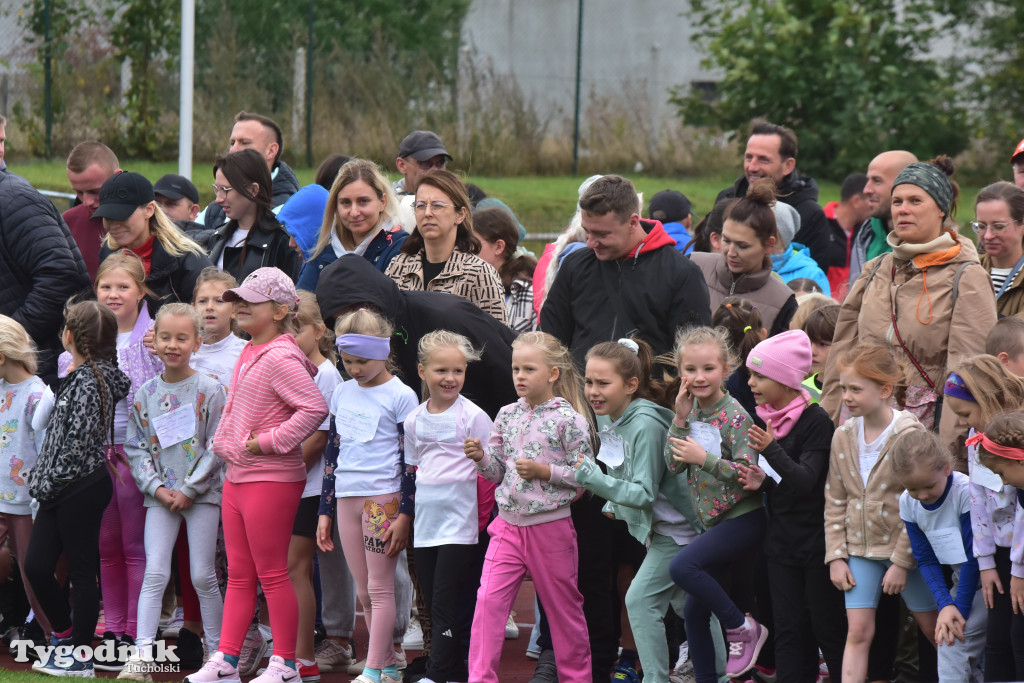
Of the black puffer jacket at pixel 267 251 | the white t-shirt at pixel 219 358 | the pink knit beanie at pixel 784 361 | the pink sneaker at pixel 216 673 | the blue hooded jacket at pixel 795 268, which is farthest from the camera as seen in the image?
the blue hooded jacket at pixel 795 268

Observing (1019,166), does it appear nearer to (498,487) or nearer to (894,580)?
A: (894,580)

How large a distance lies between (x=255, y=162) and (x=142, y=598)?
240 centimetres

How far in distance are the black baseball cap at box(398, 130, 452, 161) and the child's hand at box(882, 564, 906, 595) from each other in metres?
3.96

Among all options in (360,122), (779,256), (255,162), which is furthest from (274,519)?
(360,122)

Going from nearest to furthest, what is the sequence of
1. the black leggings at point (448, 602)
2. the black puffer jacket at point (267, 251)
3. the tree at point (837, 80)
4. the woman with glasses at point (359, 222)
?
the black leggings at point (448, 602) < the woman with glasses at point (359, 222) < the black puffer jacket at point (267, 251) < the tree at point (837, 80)

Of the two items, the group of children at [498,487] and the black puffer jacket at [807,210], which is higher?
the black puffer jacket at [807,210]

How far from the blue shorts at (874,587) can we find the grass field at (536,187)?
8721 mm

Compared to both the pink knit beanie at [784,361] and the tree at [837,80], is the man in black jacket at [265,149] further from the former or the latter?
the tree at [837,80]

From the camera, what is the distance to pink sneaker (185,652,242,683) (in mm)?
5422

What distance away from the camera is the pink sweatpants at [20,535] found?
6.03m

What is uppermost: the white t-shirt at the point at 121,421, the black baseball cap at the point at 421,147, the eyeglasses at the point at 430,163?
the black baseball cap at the point at 421,147

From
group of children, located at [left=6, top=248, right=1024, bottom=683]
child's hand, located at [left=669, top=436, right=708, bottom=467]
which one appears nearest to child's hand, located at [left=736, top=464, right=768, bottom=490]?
group of children, located at [left=6, top=248, right=1024, bottom=683]

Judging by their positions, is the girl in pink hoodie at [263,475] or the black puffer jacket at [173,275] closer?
the girl in pink hoodie at [263,475]

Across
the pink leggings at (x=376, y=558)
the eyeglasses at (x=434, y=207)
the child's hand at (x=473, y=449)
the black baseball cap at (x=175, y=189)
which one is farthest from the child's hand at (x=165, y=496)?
the black baseball cap at (x=175, y=189)
